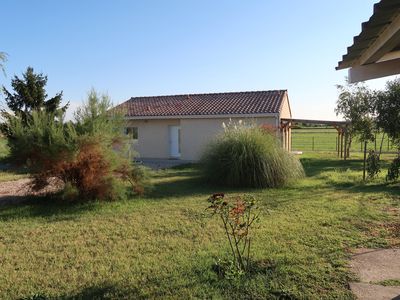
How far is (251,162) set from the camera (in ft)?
38.8

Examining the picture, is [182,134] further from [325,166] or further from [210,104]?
[325,166]

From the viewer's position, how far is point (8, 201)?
32.6ft

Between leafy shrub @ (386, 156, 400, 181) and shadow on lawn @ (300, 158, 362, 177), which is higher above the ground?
leafy shrub @ (386, 156, 400, 181)

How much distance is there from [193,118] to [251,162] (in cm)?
1084

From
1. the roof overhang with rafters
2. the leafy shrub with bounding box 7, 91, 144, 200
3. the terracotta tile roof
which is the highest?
the terracotta tile roof

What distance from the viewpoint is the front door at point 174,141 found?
912 inches

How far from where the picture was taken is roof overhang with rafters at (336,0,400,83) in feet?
9.05

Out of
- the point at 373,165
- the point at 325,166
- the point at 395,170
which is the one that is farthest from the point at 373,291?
the point at 325,166

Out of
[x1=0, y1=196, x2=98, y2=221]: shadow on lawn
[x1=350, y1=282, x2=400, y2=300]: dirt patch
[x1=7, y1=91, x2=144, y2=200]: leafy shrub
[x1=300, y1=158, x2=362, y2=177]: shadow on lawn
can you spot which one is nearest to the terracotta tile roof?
[x1=300, y1=158, x2=362, y2=177]: shadow on lawn

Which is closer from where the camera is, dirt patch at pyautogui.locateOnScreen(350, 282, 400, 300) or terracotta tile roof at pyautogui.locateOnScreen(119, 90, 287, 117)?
dirt patch at pyautogui.locateOnScreen(350, 282, 400, 300)

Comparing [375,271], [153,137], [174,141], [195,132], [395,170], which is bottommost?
[375,271]

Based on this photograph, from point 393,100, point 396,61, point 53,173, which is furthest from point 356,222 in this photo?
point 393,100

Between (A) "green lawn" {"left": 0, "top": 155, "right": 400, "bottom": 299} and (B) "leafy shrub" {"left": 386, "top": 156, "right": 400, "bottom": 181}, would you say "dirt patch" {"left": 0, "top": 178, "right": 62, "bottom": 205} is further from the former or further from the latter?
(B) "leafy shrub" {"left": 386, "top": 156, "right": 400, "bottom": 181}

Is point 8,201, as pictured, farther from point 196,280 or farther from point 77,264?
point 196,280
